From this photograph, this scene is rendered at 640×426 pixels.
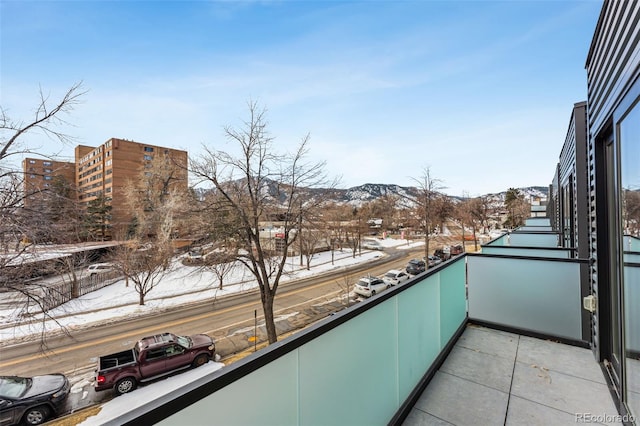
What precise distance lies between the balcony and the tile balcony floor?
0.03 ft

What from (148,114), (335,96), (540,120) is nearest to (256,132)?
(335,96)

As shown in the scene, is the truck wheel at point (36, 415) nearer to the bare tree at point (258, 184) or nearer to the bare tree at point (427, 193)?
the bare tree at point (258, 184)

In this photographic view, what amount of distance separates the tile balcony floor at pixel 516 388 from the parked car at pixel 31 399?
885cm

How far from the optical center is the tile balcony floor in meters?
2.19

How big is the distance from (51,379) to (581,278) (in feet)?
37.4

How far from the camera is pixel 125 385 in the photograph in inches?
298

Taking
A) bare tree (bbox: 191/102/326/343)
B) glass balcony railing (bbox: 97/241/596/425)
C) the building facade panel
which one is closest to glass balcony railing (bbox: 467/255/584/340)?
glass balcony railing (bbox: 97/241/596/425)

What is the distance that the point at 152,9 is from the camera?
8531 millimetres

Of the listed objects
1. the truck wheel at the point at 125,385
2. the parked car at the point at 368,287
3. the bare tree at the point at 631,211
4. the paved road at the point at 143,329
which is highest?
the bare tree at the point at 631,211

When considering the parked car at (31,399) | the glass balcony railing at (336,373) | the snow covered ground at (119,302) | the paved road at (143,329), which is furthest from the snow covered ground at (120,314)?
the glass balcony railing at (336,373)

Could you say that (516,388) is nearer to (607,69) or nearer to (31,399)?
(607,69)

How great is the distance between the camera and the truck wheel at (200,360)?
8656 mm

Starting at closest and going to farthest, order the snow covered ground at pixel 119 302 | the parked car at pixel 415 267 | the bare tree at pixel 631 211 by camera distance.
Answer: the bare tree at pixel 631 211
the snow covered ground at pixel 119 302
the parked car at pixel 415 267

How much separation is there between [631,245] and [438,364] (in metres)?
1.93
